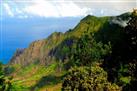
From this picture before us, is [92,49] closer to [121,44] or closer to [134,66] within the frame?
[121,44]

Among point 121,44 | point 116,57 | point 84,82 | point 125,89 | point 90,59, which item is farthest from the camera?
point 90,59

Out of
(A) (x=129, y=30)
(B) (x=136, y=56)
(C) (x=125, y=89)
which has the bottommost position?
(C) (x=125, y=89)

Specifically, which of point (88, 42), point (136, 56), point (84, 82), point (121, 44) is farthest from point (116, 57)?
point (84, 82)

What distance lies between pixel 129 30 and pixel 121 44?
32.2m

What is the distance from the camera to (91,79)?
85.1 meters

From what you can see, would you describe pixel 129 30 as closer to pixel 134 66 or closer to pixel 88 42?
pixel 134 66

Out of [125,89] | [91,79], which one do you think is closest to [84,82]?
[91,79]

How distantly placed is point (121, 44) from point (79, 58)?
27.1m

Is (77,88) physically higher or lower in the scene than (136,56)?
lower

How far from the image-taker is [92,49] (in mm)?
149000

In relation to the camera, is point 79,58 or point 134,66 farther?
point 79,58

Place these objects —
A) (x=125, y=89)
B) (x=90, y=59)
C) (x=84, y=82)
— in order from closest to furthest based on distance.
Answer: (x=84, y=82), (x=125, y=89), (x=90, y=59)

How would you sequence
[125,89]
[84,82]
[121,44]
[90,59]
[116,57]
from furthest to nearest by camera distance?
[90,59] → [116,57] → [121,44] → [125,89] → [84,82]

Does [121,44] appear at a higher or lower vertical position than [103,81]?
higher
